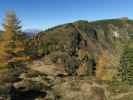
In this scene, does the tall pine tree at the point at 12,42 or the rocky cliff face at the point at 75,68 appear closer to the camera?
the rocky cliff face at the point at 75,68

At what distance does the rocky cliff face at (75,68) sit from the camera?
4150cm

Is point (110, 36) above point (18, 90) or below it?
above

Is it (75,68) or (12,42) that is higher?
(12,42)

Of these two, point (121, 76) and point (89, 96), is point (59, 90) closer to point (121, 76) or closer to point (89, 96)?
point (89, 96)

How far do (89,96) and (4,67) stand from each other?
49.1 ft

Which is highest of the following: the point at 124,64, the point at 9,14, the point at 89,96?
the point at 9,14

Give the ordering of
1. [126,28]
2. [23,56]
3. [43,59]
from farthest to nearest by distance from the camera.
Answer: [126,28], [43,59], [23,56]

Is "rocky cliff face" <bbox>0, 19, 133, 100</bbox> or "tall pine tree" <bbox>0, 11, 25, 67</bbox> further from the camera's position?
"tall pine tree" <bbox>0, 11, 25, 67</bbox>

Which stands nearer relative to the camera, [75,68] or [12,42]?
[12,42]

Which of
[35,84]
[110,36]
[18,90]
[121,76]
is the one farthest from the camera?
[110,36]

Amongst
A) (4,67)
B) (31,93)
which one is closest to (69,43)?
(4,67)

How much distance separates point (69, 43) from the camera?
11900 cm

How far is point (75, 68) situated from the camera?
95.9 m

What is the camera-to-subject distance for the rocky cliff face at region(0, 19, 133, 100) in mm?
41500
